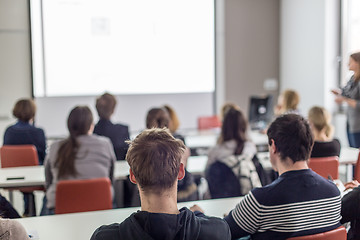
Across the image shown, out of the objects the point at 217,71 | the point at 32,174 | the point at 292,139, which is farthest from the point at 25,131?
the point at 217,71

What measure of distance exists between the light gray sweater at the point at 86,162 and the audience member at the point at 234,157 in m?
0.75

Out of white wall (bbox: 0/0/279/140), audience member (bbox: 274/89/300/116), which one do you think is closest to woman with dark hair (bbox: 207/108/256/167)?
audience member (bbox: 274/89/300/116)

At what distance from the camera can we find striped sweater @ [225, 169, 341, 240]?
1.82 metres

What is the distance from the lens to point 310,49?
682 centimetres

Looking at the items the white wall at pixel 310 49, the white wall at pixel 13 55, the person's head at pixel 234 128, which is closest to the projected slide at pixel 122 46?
the white wall at pixel 13 55

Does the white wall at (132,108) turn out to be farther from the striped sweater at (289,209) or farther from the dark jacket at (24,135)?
the striped sweater at (289,209)

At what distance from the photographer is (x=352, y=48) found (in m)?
6.43

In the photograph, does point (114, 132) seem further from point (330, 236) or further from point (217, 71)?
point (217, 71)

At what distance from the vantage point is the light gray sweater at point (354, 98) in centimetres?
482

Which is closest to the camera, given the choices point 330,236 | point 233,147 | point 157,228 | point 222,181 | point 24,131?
point 157,228

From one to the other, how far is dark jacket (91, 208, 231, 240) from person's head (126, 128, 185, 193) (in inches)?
Answer: 3.7

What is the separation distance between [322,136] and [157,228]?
2525 millimetres

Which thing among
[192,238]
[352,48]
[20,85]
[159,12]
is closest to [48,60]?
[20,85]

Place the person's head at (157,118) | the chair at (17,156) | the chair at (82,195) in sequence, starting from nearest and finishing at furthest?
the chair at (82,195) < the person's head at (157,118) < the chair at (17,156)
